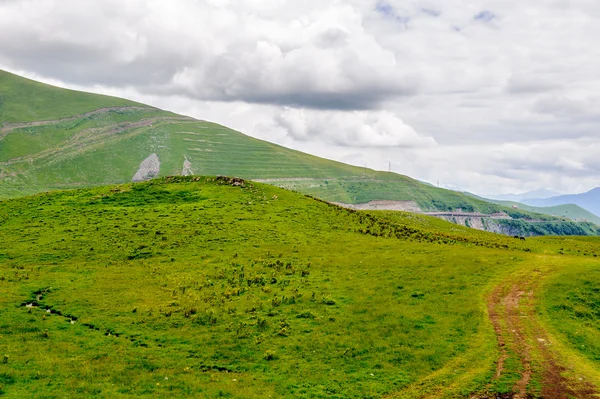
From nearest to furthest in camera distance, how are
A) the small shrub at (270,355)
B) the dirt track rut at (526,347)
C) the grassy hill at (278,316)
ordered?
the dirt track rut at (526,347)
the grassy hill at (278,316)
the small shrub at (270,355)

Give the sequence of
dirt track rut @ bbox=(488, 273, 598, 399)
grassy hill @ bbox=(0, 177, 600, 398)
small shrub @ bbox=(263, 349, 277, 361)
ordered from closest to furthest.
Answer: dirt track rut @ bbox=(488, 273, 598, 399) → grassy hill @ bbox=(0, 177, 600, 398) → small shrub @ bbox=(263, 349, 277, 361)

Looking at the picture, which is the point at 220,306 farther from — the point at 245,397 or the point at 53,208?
the point at 53,208

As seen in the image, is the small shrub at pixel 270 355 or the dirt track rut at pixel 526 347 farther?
the small shrub at pixel 270 355

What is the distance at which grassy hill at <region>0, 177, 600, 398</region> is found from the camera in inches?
963

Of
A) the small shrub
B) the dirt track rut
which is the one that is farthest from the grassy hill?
the small shrub

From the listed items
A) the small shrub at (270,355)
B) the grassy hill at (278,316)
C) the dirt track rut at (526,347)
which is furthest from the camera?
the small shrub at (270,355)

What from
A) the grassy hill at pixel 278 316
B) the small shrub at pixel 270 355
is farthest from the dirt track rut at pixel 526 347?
the small shrub at pixel 270 355

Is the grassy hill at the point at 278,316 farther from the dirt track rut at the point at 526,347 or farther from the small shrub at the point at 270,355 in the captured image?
the small shrub at the point at 270,355

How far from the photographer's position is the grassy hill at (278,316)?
2447 centimetres

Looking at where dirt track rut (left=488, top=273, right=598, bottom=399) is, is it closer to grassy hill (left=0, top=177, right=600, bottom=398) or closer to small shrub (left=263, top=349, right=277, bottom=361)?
grassy hill (left=0, top=177, right=600, bottom=398)

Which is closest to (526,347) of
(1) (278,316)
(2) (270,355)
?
(2) (270,355)

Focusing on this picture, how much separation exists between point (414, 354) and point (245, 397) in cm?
1215

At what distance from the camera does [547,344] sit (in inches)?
1081

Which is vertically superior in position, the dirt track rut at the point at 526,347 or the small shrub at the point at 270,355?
the dirt track rut at the point at 526,347
